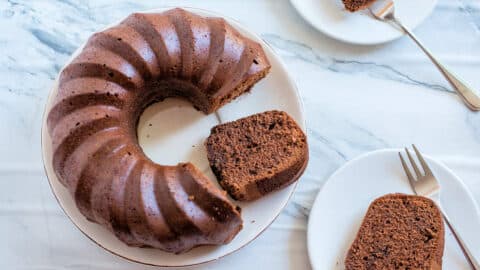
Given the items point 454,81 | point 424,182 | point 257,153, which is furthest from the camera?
point 454,81

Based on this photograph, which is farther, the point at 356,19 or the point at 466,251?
the point at 356,19

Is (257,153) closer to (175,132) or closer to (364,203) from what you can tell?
(175,132)

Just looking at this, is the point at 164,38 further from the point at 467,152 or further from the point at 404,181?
the point at 467,152

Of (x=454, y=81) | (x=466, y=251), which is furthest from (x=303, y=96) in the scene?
(x=466, y=251)

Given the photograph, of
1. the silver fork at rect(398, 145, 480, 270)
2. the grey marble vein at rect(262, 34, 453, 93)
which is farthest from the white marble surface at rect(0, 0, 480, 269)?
the silver fork at rect(398, 145, 480, 270)

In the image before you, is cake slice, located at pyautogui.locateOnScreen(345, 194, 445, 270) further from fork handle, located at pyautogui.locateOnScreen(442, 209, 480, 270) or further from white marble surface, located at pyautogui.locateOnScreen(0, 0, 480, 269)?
white marble surface, located at pyautogui.locateOnScreen(0, 0, 480, 269)

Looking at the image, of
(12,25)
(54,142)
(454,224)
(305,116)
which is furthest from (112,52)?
(454,224)
